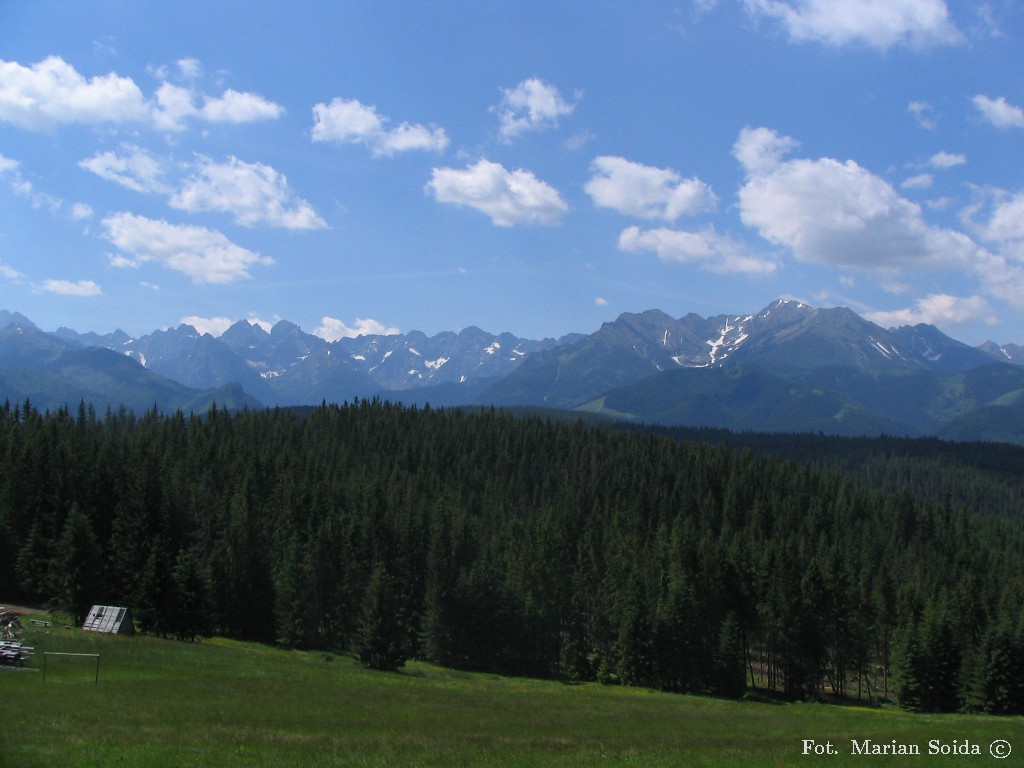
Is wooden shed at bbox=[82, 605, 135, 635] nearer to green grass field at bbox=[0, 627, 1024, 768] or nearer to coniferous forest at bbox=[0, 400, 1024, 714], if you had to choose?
green grass field at bbox=[0, 627, 1024, 768]

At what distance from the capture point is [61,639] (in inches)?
2047

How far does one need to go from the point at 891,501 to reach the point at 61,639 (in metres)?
169

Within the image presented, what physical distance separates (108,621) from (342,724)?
1484 inches

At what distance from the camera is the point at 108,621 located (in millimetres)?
63438

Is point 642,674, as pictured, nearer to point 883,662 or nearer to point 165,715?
point 883,662

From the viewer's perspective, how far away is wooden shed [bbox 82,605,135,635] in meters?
62.9

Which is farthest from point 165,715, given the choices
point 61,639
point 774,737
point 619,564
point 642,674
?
point 619,564

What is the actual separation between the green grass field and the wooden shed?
11.1 feet

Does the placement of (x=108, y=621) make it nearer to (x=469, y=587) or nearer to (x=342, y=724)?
(x=469, y=587)

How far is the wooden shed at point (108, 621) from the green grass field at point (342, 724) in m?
3.40

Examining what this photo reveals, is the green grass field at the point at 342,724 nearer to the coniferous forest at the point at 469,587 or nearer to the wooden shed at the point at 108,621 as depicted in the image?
the wooden shed at the point at 108,621

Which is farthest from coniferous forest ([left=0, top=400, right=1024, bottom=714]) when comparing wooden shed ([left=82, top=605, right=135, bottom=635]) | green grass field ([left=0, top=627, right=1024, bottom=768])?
green grass field ([left=0, top=627, right=1024, bottom=768])

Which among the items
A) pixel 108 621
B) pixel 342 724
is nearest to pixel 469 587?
pixel 108 621

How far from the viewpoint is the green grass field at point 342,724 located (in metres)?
27.4
